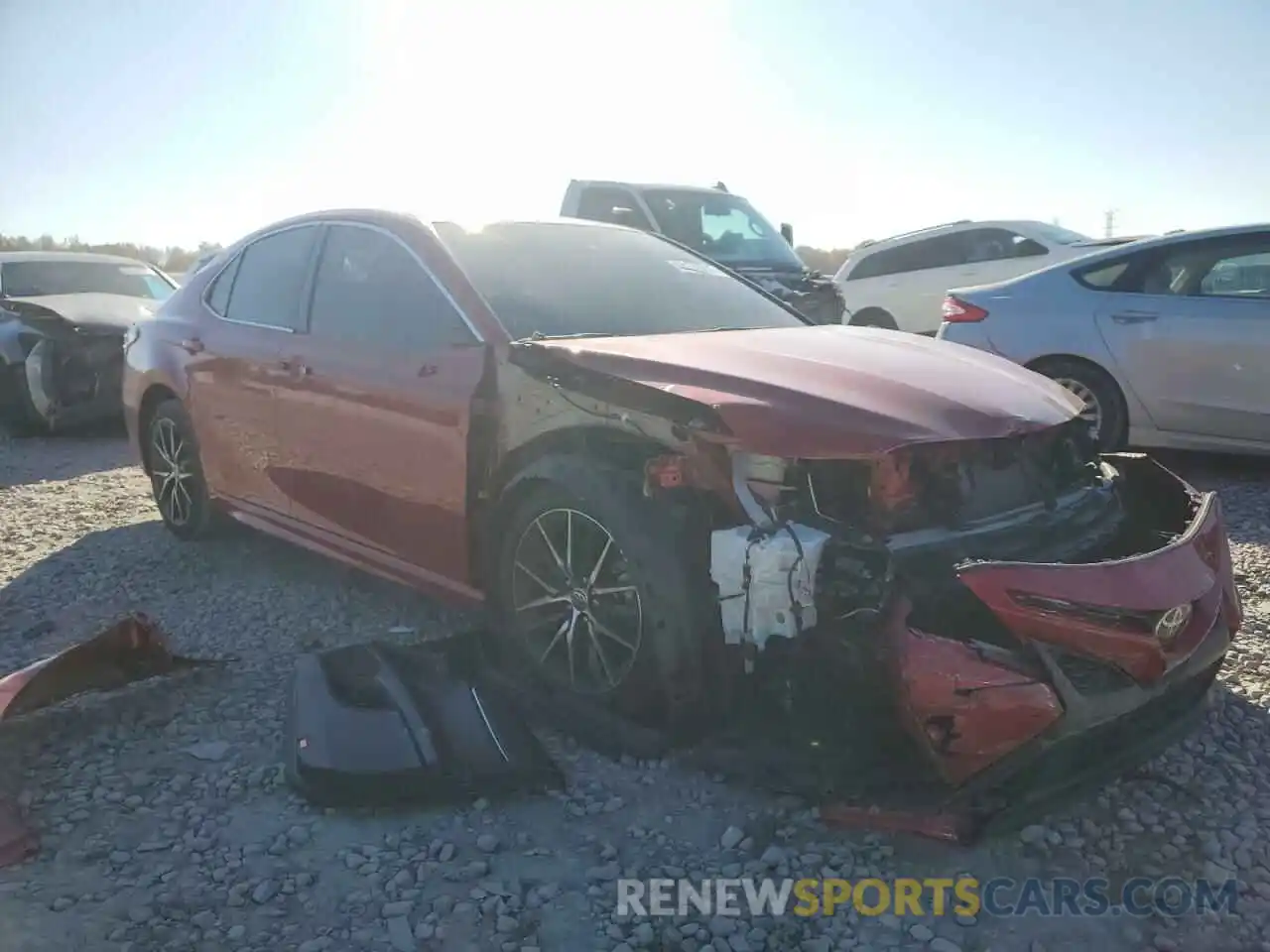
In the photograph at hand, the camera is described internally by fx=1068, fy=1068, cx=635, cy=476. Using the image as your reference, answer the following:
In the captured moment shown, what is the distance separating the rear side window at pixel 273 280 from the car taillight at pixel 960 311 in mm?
4153

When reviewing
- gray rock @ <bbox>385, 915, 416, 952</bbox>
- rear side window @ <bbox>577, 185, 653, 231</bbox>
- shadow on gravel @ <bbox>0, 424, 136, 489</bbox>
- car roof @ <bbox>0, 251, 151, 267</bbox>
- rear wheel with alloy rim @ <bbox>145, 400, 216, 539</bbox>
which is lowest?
shadow on gravel @ <bbox>0, 424, 136, 489</bbox>

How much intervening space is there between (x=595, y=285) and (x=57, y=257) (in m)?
7.93

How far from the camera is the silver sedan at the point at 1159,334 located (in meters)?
5.94

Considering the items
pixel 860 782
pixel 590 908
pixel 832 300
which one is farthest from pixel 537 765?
pixel 832 300

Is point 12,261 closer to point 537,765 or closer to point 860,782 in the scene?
point 537,765

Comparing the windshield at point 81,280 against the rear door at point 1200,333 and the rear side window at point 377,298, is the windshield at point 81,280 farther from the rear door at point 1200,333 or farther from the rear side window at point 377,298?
the rear door at point 1200,333

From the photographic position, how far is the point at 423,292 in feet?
12.5

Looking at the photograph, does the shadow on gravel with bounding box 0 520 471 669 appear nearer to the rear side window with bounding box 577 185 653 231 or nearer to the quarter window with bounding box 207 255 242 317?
the quarter window with bounding box 207 255 242 317

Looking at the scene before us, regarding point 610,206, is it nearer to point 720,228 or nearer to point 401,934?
point 720,228

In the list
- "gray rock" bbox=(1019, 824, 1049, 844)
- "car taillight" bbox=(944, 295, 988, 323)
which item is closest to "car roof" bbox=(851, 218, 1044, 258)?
"car taillight" bbox=(944, 295, 988, 323)

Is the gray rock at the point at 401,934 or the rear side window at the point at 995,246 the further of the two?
the rear side window at the point at 995,246

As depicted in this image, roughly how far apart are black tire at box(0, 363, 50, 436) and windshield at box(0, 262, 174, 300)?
86cm

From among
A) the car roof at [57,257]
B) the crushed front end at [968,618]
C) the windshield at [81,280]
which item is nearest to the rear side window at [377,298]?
the crushed front end at [968,618]

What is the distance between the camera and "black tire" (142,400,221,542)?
518 centimetres
